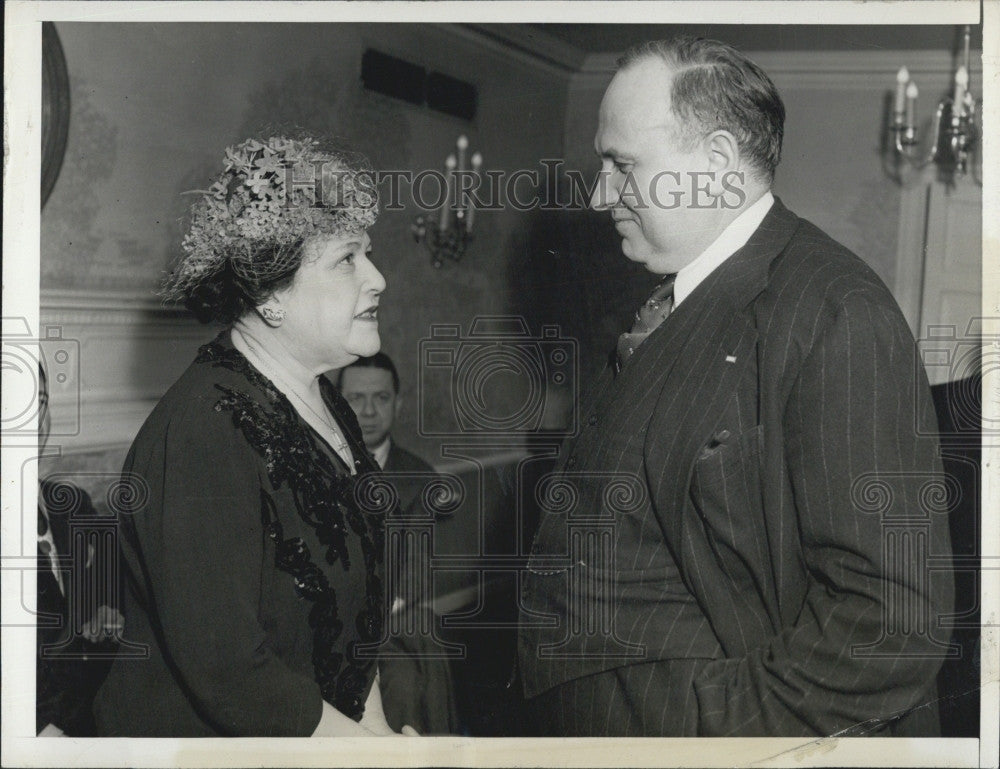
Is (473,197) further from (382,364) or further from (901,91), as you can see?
(901,91)

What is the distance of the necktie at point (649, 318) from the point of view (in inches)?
55.7

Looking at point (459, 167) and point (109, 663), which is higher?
point (459, 167)

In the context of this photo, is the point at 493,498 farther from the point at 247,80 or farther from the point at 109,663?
the point at 247,80

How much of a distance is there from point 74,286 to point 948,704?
1.54 metres

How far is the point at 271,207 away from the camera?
1357mm

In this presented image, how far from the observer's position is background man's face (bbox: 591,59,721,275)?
1387mm

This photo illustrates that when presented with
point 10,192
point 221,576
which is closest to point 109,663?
point 221,576

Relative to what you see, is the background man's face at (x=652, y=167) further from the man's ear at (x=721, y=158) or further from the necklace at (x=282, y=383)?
the necklace at (x=282, y=383)

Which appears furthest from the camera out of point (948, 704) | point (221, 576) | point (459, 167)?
point (459, 167)

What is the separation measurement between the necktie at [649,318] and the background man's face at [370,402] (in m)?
0.38

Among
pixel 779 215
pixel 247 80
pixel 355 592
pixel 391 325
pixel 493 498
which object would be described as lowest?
pixel 355 592

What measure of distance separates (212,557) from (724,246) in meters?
0.86

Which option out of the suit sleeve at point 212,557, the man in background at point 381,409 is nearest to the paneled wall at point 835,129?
the man in background at point 381,409

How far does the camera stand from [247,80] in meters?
1.53
